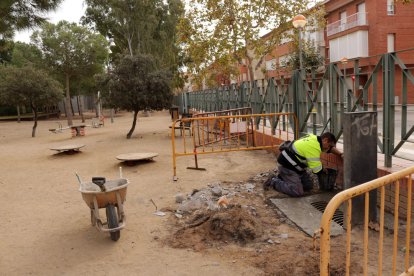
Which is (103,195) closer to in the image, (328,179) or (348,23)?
(328,179)

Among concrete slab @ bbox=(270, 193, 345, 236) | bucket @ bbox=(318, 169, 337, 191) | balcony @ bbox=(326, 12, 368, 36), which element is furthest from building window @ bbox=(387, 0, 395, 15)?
concrete slab @ bbox=(270, 193, 345, 236)

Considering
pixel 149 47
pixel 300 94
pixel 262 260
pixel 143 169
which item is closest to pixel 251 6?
pixel 300 94

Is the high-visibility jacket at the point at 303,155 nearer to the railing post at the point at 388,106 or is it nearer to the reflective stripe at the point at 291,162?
the reflective stripe at the point at 291,162

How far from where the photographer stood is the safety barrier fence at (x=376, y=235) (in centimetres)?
205

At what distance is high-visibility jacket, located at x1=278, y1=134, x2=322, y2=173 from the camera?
5395mm

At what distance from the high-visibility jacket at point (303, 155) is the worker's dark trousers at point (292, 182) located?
3.9 inches

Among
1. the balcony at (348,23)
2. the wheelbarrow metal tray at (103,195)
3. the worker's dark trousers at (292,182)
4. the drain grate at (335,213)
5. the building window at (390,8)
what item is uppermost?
the building window at (390,8)

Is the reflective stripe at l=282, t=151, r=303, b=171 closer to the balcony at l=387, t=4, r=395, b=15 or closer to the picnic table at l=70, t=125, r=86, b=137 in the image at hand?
the picnic table at l=70, t=125, r=86, b=137

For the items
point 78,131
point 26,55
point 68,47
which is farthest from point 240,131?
point 26,55

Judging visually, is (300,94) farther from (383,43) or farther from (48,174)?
(383,43)

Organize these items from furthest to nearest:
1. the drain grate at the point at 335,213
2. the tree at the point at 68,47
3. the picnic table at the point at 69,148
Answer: the tree at the point at 68,47, the picnic table at the point at 69,148, the drain grate at the point at 335,213

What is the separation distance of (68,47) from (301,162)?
28488 mm

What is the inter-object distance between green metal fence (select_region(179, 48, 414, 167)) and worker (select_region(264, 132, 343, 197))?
29.3 inches

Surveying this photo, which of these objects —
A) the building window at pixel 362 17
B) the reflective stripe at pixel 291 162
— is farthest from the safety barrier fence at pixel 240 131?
the building window at pixel 362 17
